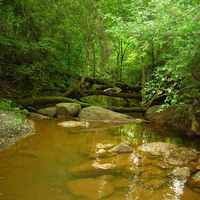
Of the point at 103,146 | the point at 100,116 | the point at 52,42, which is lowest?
the point at 103,146

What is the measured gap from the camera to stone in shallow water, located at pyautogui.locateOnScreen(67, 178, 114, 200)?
2.37m

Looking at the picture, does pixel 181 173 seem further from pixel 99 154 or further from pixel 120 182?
pixel 99 154

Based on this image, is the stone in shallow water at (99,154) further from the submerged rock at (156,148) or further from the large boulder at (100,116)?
the large boulder at (100,116)

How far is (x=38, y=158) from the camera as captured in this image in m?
3.42

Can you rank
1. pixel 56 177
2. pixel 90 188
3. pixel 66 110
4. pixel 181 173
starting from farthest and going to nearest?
pixel 66 110, pixel 181 173, pixel 56 177, pixel 90 188

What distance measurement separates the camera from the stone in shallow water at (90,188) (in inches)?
93.2

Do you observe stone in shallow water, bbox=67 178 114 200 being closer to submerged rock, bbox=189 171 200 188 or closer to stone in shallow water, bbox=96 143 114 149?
submerged rock, bbox=189 171 200 188

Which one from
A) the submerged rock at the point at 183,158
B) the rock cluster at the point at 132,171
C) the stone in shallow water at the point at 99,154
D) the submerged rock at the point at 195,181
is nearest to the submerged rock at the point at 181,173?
the rock cluster at the point at 132,171

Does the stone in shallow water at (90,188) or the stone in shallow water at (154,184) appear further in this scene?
the stone in shallow water at (154,184)

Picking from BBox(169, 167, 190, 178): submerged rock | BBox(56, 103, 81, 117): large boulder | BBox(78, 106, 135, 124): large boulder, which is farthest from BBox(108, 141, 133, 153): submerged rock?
BBox(56, 103, 81, 117): large boulder

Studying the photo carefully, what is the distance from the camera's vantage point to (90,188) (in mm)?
2518

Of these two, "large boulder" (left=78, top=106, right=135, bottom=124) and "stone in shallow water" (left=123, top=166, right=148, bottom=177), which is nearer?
"stone in shallow water" (left=123, top=166, right=148, bottom=177)

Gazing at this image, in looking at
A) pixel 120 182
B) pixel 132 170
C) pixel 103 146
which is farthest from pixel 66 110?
pixel 120 182

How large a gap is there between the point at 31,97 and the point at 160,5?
26.1 ft
